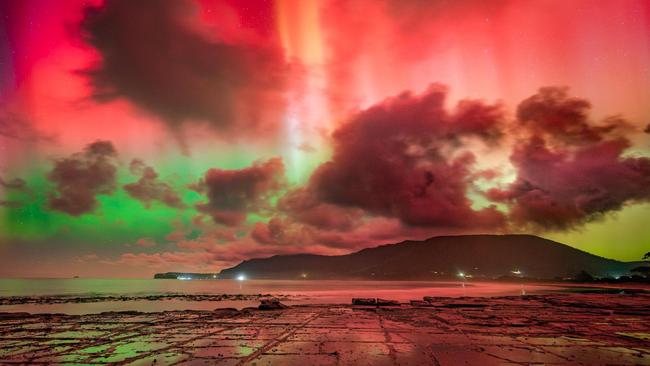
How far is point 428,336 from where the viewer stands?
2283 cm

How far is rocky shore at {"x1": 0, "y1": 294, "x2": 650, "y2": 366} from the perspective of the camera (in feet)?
55.0

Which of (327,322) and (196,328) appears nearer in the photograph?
(196,328)

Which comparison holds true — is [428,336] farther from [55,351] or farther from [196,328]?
[55,351]

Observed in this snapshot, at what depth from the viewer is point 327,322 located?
30141 millimetres

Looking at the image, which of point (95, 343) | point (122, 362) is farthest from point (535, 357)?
point (95, 343)

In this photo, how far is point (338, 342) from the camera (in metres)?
20.7

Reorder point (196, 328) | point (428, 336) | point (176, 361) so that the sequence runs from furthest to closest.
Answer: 1. point (196, 328)
2. point (428, 336)
3. point (176, 361)

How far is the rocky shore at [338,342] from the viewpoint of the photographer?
16766 millimetres

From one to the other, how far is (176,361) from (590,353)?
61.3 ft

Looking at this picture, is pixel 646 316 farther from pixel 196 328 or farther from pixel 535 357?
pixel 196 328

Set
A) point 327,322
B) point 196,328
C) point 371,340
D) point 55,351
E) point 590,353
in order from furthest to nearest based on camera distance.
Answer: point 327,322
point 196,328
point 371,340
point 55,351
point 590,353

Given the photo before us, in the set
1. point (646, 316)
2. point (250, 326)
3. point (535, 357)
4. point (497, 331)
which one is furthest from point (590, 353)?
point (646, 316)

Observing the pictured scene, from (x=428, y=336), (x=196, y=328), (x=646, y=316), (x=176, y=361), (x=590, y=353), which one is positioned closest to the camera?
(x=176, y=361)

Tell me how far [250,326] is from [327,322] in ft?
19.8
